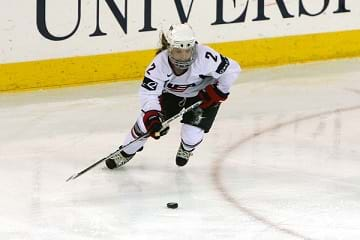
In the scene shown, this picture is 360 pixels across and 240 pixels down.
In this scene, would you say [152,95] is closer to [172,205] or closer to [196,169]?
[172,205]

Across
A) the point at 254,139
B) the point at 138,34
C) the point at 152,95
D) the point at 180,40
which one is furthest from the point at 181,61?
the point at 138,34

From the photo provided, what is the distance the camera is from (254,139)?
5.92 m

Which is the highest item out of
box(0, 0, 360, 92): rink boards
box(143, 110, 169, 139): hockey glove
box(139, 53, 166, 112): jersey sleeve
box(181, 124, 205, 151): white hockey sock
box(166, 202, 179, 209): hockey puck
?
box(139, 53, 166, 112): jersey sleeve

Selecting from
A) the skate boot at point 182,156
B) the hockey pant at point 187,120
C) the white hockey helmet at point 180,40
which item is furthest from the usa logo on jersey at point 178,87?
the skate boot at point 182,156

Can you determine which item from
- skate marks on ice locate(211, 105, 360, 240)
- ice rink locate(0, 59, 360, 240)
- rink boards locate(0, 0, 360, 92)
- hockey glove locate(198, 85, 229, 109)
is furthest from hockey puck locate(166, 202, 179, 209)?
rink boards locate(0, 0, 360, 92)

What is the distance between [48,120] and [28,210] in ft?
5.19

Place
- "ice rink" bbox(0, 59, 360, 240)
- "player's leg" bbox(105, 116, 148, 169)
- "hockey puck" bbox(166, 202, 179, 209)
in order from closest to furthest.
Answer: "ice rink" bbox(0, 59, 360, 240) < "hockey puck" bbox(166, 202, 179, 209) < "player's leg" bbox(105, 116, 148, 169)

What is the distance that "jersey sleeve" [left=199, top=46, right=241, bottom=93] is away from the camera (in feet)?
16.4

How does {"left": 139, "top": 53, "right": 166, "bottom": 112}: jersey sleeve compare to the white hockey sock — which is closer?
{"left": 139, "top": 53, "right": 166, "bottom": 112}: jersey sleeve

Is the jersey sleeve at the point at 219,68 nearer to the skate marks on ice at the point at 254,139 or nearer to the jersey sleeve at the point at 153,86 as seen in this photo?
the jersey sleeve at the point at 153,86

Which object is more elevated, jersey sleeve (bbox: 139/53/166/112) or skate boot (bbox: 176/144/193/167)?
jersey sleeve (bbox: 139/53/166/112)

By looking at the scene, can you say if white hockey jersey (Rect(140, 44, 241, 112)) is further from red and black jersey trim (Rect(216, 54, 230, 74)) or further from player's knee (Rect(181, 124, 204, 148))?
player's knee (Rect(181, 124, 204, 148))

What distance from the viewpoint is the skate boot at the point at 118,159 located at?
530 centimetres

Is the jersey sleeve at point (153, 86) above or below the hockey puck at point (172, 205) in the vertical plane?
above
